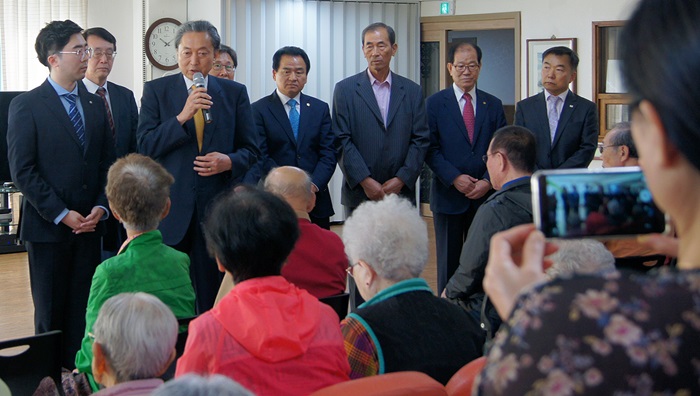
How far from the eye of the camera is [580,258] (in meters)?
2.49

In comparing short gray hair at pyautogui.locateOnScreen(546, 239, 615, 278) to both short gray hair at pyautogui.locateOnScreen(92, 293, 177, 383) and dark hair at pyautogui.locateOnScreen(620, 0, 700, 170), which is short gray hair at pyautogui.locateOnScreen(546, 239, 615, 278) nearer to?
short gray hair at pyautogui.locateOnScreen(92, 293, 177, 383)

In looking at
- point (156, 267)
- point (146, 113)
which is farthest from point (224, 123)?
point (156, 267)

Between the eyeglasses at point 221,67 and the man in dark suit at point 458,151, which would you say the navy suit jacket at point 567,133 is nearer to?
the man in dark suit at point 458,151

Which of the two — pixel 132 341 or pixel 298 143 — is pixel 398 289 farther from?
pixel 298 143

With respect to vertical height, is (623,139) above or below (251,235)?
above

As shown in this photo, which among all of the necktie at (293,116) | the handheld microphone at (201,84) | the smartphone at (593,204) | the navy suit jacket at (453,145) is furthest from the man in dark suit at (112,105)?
the smartphone at (593,204)

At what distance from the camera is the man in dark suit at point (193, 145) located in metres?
4.38

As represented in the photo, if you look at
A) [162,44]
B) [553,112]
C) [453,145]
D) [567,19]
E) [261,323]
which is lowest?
[261,323]

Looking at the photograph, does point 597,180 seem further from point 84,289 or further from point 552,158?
point 552,158

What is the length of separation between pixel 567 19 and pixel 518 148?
5.76 m

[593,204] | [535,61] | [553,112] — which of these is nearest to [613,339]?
[593,204]

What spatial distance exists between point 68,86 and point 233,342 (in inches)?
107

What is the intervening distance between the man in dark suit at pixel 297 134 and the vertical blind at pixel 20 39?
15.1ft

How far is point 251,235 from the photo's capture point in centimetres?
225
